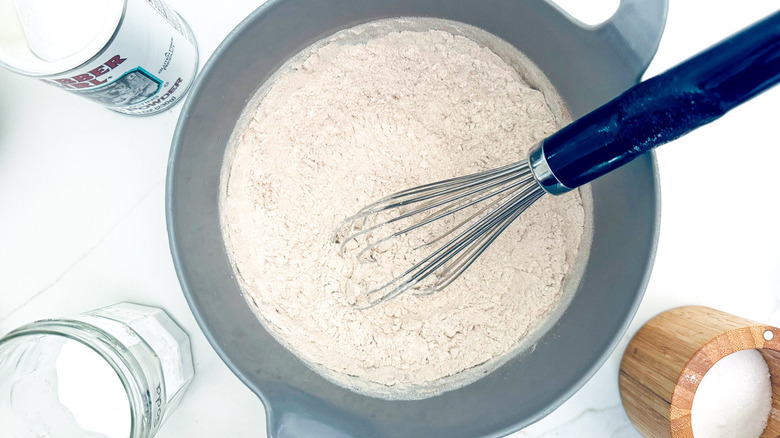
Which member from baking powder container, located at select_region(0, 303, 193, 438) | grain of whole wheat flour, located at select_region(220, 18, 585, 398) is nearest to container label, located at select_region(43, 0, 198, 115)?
grain of whole wheat flour, located at select_region(220, 18, 585, 398)

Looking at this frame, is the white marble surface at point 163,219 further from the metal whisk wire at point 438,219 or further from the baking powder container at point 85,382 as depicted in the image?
the metal whisk wire at point 438,219

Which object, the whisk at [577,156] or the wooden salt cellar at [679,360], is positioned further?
the wooden salt cellar at [679,360]

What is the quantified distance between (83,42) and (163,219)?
25cm

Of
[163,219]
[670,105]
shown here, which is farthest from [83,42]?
[670,105]

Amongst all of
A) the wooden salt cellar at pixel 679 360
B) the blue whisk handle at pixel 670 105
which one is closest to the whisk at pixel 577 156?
the blue whisk handle at pixel 670 105

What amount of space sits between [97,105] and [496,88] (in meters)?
0.51

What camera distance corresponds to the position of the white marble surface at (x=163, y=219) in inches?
26.7

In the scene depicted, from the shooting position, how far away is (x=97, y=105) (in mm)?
674

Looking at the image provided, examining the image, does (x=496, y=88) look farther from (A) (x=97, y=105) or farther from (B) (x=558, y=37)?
(A) (x=97, y=105)

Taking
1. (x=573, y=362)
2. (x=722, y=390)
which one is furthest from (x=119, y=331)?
(x=722, y=390)

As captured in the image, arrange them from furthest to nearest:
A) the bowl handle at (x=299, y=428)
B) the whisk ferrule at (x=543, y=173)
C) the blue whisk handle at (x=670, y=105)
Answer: the bowl handle at (x=299, y=428) < the whisk ferrule at (x=543, y=173) < the blue whisk handle at (x=670, y=105)

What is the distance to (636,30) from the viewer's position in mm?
492

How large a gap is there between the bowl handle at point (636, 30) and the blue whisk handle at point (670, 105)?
0.15 meters

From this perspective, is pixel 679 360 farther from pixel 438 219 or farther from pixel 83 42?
pixel 83 42
